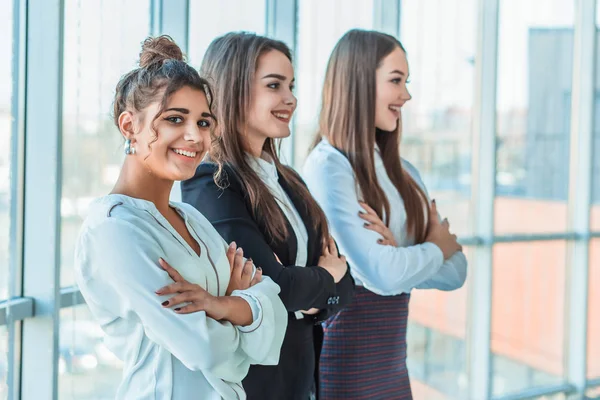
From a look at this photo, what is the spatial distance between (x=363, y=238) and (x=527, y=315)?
2.89 meters

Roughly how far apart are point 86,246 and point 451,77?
3138mm

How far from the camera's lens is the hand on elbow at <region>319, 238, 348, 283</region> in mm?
2135

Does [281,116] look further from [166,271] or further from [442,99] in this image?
[442,99]

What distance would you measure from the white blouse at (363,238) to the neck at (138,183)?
975mm

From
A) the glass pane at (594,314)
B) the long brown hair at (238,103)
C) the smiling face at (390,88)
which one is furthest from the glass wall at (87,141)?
the glass pane at (594,314)

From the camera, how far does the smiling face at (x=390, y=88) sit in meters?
2.67

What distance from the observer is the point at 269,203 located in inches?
81.8

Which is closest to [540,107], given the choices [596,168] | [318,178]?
[596,168]

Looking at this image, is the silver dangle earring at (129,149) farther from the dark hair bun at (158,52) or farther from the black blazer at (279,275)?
the black blazer at (279,275)

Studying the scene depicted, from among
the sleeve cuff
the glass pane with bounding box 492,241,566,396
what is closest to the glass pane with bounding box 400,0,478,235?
the glass pane with bounding box 492,241,566,396

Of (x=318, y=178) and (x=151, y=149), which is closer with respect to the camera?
(x=151, y=149)

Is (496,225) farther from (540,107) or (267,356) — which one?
(267,356)

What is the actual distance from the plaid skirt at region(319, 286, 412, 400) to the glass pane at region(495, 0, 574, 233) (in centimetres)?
229

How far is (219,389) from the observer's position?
158cm
